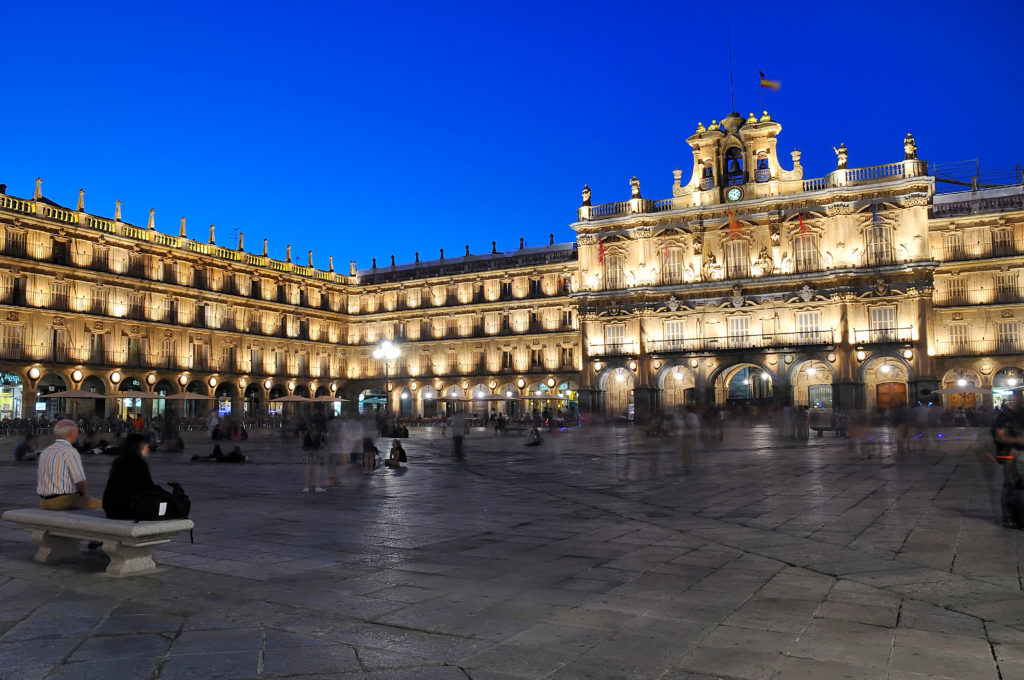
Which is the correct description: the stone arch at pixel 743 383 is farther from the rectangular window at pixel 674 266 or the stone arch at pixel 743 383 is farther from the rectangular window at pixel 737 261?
the rectangular window at pixel 674 266

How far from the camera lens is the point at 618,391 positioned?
48250 millimetres

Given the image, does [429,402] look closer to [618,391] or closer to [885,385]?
[618,391]

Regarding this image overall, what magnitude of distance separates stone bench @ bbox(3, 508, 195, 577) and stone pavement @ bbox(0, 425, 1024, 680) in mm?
252

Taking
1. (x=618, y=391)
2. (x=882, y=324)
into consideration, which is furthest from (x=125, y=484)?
(x=618, y=391)

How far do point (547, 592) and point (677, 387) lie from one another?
4233cm

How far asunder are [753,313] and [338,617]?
4152 centimetres

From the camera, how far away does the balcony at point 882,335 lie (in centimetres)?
4119

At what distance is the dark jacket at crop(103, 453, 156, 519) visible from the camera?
7156 mm

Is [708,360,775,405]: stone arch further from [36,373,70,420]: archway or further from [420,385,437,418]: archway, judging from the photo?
[36,373,70,420]: archway

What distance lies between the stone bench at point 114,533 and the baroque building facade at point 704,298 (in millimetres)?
34837

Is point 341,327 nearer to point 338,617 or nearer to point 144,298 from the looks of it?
point 144,298

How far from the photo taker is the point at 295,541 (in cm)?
888

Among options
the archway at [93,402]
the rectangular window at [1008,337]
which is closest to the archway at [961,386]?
the rectangular window at [1008,337]

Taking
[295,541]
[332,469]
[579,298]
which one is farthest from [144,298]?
[295,541]
